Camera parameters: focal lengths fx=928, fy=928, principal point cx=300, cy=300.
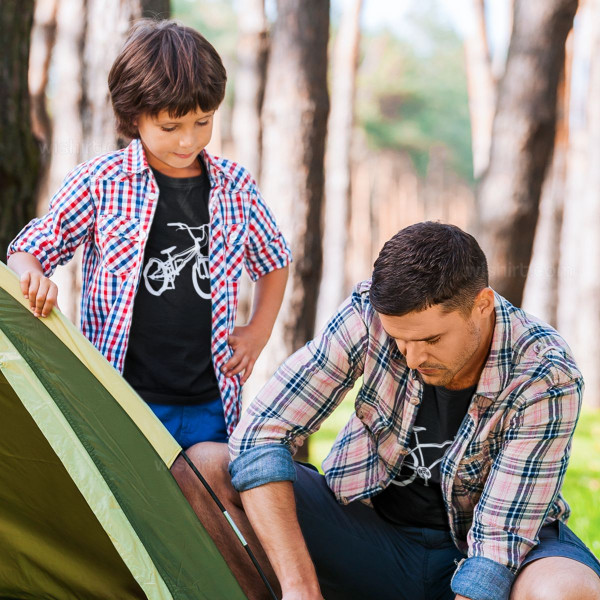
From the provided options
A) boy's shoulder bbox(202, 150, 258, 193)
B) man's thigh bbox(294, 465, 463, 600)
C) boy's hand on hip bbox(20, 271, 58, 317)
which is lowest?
man's thigh bbox(294, 465, 463, 600)

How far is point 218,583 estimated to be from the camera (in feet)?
7.02

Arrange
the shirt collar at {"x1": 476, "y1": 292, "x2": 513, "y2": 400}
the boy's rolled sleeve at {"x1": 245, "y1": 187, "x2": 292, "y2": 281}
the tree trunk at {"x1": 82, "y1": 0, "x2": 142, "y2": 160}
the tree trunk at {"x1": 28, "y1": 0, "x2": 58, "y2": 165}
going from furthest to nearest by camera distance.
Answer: the tree trunk at {"x1": 28, "y1": 0, "x2": 58, "y2": 165}, the tree trunk at {"x1": 82, "y1": 0, "x2": 142, "y2": 160}, the boy's rolled sleeve at {"x1": 245, "y1": 187, "x2": 292, "y2": 281}, the shirt collar at {"x1": 476, "y1": 292, "x2": 513, "y2": 400}

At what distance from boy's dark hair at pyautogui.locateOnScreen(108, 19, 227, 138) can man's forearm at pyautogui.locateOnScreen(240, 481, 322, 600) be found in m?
1.07

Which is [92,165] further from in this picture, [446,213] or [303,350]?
[446,213]

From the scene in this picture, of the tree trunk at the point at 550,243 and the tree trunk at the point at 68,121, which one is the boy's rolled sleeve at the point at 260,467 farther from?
the tree trunk at the point at 550,243

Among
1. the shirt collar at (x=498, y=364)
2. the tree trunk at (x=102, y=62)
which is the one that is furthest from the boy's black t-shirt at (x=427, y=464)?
the tree trunk at (x=102, y=62)

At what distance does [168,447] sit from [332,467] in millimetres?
548

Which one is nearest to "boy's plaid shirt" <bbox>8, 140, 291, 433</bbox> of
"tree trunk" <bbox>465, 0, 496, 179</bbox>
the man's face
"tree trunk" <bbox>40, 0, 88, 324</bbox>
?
the man's face

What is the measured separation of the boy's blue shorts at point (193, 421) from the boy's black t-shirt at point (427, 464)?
53 centimetres

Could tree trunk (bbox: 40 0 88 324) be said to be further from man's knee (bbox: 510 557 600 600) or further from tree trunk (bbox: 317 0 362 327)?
tree trunk (bbox: 317 0 362 327)

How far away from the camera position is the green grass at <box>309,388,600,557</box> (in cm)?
438

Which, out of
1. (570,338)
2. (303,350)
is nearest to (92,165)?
(303,350)

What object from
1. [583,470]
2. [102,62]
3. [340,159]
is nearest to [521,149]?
[583,470]

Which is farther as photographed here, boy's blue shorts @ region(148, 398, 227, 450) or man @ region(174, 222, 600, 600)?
boy's blue shorts @ region(148, 398, 227, 450)
